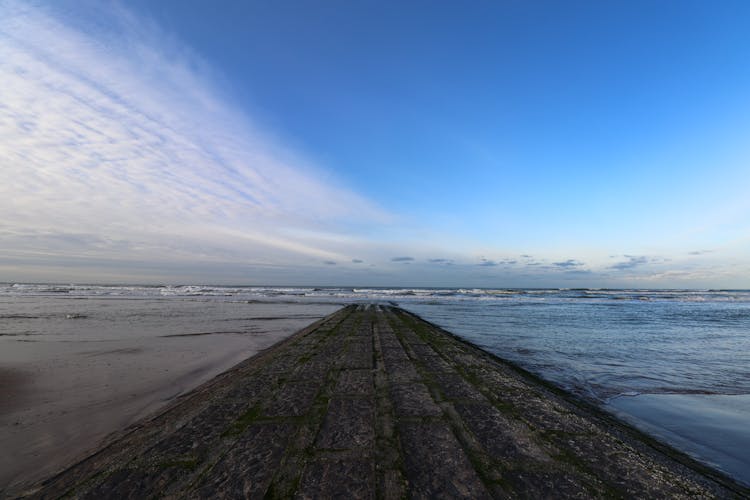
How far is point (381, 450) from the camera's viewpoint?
3.09m

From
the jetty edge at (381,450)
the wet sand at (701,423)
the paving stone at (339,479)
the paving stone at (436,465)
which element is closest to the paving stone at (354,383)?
the jetty edge at (381,450)

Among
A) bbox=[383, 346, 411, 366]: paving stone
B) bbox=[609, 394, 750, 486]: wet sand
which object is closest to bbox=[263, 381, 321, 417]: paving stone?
bbox=[383, 346, 411, 366]: paving stone

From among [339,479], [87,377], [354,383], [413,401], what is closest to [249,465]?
[339,479]

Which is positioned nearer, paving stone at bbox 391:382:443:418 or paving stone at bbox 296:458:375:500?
paving stone at bbox 296:458:375:500

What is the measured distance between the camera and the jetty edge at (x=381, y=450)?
8.39 feet

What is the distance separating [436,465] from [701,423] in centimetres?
484

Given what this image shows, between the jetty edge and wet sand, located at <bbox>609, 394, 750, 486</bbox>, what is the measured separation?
0.41 m

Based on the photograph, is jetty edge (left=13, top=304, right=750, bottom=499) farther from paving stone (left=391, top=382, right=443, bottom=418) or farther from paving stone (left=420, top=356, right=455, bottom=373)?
paving stone (left=420, top=356, right=455, bottom=373)

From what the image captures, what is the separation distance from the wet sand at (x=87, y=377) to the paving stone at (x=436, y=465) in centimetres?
388

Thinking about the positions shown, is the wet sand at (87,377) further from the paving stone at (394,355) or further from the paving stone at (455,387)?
the paving stone at (455,387)

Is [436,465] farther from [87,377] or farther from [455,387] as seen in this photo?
[87,377]

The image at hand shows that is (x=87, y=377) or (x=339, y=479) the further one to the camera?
(x=87, y=377)

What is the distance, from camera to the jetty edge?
8.39ft

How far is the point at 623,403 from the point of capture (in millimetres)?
5520
